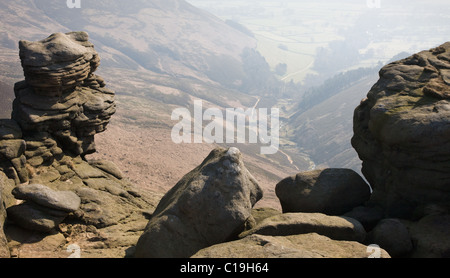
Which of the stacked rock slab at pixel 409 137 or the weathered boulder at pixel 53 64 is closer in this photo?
the stacked rock slab at pixel 409 137

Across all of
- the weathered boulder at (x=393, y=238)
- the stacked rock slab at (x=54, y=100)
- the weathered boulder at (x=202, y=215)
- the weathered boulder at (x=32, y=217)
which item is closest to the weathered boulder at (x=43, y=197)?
the weathered boulder at (x=32, y=217)

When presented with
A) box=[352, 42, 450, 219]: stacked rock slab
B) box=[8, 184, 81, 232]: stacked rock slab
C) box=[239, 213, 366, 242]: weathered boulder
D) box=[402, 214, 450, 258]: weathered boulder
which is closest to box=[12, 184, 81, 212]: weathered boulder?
box=[8, 184, 81, 232]: stacked rock slab

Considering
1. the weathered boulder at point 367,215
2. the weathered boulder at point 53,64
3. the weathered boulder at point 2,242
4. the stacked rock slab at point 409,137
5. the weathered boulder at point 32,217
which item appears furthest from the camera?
the weathered boulder at point 53,64

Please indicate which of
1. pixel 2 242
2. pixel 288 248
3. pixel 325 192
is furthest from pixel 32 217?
pixel 325 192

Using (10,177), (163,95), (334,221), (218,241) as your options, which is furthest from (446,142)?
(163,95)

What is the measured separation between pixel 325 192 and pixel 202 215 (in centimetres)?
847

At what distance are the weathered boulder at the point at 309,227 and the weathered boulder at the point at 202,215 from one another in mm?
1244

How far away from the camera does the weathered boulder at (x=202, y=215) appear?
62.2 ft

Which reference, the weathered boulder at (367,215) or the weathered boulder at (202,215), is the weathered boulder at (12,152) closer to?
the weathered boulder at (202,215)

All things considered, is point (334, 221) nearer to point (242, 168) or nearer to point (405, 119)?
point (242, 168)

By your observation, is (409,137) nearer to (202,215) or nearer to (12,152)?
(202,215)

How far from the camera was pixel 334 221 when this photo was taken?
19.8m

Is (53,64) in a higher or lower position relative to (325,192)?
higher

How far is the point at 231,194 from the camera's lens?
2008 cm
